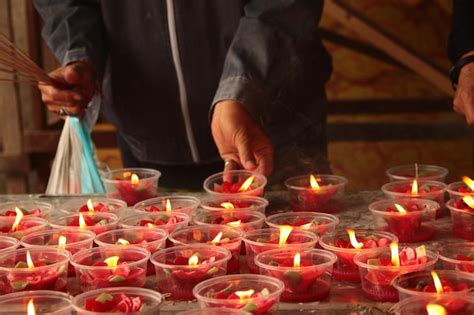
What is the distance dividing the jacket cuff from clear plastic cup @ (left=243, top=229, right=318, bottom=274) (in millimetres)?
675

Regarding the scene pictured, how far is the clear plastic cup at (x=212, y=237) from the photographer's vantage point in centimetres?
236

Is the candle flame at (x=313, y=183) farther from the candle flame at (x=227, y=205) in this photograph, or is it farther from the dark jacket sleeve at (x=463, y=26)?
the dark jacket sleeve at (x=463, y=26)

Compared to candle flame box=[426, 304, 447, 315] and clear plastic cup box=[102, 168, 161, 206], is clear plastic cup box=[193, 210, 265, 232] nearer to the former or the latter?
clear plastic cup box=[102, 168, 161, 206]

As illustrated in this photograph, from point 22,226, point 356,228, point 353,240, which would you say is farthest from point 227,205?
point 22,226

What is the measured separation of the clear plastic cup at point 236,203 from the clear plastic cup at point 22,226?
1.68 feet

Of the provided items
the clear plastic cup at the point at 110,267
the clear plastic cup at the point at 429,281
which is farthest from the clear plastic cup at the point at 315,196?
the clear plastic cup at the point at 429,281

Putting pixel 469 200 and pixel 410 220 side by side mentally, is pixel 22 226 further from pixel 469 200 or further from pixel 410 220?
pixel 469 200

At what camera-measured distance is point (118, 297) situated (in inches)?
78.7

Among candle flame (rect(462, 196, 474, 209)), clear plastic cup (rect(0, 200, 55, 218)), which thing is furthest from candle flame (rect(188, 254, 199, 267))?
candle flame (rect(462, 196, 474, 209))

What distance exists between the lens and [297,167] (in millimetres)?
3486

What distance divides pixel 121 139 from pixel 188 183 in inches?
15.0

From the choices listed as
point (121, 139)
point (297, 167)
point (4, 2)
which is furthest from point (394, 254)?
point (4, 2)

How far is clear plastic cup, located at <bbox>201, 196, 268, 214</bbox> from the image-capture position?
2715 millimetres

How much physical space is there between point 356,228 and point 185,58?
1158mm
